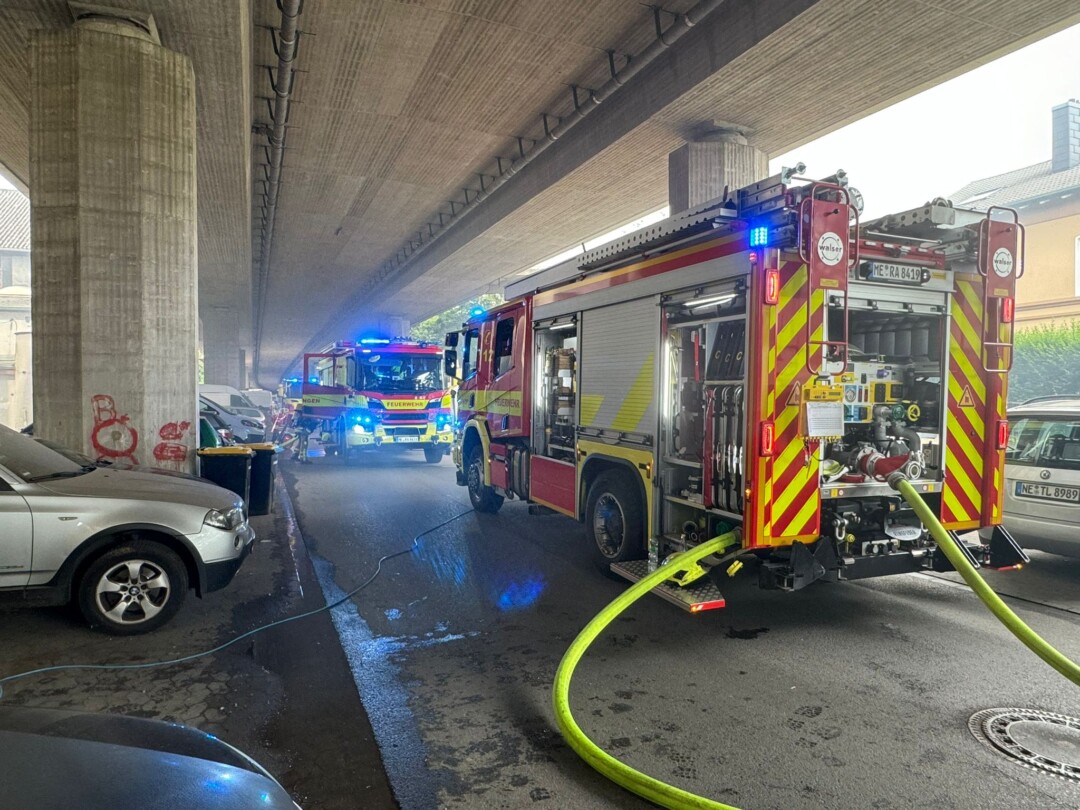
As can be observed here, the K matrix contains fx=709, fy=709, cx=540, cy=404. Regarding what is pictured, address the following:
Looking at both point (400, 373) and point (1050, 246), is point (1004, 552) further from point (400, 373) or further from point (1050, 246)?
point (1050, 246)

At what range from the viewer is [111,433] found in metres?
7.71

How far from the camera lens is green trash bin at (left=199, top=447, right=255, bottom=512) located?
7.75m

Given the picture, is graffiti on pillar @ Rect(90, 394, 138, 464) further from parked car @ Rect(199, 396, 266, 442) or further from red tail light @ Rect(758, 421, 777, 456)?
parked car @ Rect(199, 396, 266, 442)

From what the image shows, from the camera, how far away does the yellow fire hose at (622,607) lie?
3027mm

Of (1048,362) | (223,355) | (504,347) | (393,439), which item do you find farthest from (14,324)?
(1048,362)

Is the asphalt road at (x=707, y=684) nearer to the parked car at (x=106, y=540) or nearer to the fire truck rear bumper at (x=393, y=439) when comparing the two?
the parked car at (x=106, y=540)

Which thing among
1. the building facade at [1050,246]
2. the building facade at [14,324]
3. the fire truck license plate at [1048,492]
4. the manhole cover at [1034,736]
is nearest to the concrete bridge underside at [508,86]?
the fire truck license plate at [1048,492]

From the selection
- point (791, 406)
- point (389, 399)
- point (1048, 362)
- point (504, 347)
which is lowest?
point (389, 399)

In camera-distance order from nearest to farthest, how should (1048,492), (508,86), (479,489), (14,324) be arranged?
(1048,492) → (479,489) → (508,86) → (14,324)

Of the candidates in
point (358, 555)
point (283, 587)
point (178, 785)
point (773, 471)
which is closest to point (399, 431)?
point (358, 555)

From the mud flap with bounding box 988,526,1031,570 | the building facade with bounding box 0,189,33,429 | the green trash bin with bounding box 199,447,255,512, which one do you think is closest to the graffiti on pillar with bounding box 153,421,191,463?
the green trash bin with bounding box 199,447,255,512

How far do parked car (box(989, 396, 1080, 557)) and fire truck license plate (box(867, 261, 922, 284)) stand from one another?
8.21 ft

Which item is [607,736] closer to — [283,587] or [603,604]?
[603,604]

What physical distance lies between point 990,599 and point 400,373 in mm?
14245
